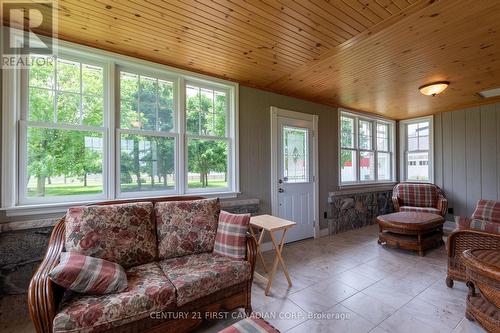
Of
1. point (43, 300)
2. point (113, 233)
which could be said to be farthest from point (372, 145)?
point (43, 300)

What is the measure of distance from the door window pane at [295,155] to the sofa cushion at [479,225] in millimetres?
2121

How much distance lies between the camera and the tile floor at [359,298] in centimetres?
183

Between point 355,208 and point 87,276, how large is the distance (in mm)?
4605

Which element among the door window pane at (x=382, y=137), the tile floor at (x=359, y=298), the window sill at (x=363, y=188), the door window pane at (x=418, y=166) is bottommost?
the tile floor at (x=359, y=298)

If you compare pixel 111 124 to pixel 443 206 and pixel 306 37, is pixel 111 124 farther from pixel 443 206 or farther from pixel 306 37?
pixel 443 206

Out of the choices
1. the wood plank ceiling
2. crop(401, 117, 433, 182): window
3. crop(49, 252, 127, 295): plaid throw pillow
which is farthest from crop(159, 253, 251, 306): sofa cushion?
crop(401, 117, 433, 182): window

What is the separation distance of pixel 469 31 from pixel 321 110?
233 cm

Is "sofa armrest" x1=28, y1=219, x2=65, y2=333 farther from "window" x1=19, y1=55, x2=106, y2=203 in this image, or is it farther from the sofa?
"window" x1=19, y1=55, x2=106, y2=203

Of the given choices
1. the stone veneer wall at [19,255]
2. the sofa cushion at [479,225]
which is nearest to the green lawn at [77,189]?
the stone veneer wall at [19,255]

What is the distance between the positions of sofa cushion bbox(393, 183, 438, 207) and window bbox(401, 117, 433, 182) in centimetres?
75

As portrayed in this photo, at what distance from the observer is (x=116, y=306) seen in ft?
4.55

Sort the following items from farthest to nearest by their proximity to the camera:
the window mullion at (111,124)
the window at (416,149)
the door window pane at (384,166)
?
the door window pane at (384,166), the window at (416,149), the window mullion at (111,124)

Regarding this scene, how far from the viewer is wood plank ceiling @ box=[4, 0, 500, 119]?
1821 mm

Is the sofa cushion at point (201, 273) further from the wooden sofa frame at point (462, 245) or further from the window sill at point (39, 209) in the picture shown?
the wooden sofa frame at point (462, 245)
